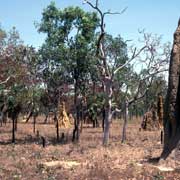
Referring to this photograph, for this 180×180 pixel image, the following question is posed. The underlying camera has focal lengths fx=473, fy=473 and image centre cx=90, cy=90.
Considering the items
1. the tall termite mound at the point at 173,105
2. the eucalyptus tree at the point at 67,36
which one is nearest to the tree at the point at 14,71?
the eucalyptus tree at the point at 67,36

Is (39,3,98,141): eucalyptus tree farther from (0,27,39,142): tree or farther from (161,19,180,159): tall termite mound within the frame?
(161,19,180,159): tall termite mound

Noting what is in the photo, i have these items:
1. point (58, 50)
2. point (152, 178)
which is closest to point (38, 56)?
point (58, 50)

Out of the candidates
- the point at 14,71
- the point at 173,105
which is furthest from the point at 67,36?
the point at 173,105

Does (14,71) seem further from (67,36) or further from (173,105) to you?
(173,105)

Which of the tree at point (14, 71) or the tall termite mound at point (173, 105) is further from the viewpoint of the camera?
the tree at point (14, 71)

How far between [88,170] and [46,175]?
1.27 meters

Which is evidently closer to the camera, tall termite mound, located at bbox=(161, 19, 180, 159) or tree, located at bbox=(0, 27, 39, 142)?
tall termite mound, located at bbox=(161, 19, 180, 159)

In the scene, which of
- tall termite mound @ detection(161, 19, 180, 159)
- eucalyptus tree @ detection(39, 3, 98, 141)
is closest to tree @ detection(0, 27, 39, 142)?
eucalyptus tree @ detection(39, 3, 98, 141)

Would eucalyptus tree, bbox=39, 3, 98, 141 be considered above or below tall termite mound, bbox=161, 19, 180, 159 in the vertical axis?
above

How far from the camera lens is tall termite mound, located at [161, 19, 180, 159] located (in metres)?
15.6

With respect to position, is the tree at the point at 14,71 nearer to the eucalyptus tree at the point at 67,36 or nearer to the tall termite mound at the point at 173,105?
the eucalyptus tree at the point at 67,36

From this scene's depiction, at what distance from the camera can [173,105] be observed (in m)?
15.8

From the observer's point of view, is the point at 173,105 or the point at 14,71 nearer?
the point at 173,105

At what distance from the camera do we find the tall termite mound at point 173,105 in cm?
1556
